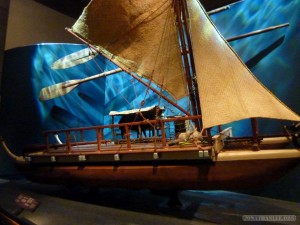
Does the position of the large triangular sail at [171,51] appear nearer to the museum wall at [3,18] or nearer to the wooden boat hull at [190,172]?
the wooden boat hull at [190,172]

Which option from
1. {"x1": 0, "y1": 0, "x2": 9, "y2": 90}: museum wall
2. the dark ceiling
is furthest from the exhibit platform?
the dark ceiling

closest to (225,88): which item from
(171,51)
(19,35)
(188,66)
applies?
(188,66)

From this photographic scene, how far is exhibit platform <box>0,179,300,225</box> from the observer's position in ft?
13.0

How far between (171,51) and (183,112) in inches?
58.5

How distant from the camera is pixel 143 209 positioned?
4.67 meters

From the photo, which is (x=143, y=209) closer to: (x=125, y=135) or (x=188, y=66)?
(x=125, y=135)

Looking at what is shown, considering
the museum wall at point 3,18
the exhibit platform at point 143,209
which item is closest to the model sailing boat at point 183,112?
the exhibit platform at point 143,209

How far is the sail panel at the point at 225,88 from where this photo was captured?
11.5 ft

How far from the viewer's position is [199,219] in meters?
4.01

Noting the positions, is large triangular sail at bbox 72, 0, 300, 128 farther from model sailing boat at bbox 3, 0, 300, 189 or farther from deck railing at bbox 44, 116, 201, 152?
deck railing at bbox 44, 116, 201, 152

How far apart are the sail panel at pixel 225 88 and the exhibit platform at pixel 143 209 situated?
1.76 meters

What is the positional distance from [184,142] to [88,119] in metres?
5.84

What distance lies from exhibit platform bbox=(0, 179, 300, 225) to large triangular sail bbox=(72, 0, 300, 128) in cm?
181

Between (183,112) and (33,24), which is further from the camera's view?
(33,24)
